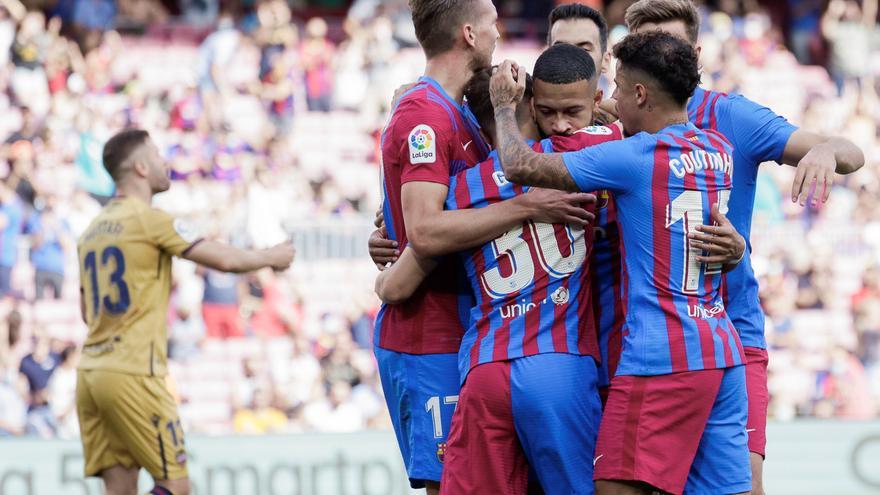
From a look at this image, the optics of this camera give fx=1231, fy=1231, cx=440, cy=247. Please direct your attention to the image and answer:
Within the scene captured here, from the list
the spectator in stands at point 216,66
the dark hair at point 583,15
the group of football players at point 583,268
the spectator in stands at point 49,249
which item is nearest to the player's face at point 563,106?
the group of football players at point 583,268

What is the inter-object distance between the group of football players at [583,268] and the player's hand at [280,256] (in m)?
2.46

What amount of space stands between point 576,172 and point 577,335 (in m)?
0.60

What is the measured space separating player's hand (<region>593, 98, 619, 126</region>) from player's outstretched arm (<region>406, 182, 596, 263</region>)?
780mm

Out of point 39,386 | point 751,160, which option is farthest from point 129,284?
point 39,386

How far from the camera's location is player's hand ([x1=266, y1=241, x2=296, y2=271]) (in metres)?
7.07

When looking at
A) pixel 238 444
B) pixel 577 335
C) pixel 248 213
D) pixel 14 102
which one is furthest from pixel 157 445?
pixel 14 102

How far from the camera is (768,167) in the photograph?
50.2 feet

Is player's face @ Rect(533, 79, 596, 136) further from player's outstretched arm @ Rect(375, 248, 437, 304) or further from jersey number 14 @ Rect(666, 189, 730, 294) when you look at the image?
player's outstretched arm @ Rect(375, 248, 437, 304)

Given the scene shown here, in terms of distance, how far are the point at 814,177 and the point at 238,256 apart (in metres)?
3.83

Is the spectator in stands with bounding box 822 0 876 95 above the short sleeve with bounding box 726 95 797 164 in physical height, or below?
above

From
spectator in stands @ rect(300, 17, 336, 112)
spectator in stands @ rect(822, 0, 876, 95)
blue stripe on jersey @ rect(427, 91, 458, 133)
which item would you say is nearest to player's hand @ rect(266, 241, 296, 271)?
blue stripe on jersey @ rect(427, 91, 458, 133)

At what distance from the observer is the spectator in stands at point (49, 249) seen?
13422mm

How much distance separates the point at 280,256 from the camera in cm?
711

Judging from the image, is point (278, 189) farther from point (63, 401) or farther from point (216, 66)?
point (63, 401)
